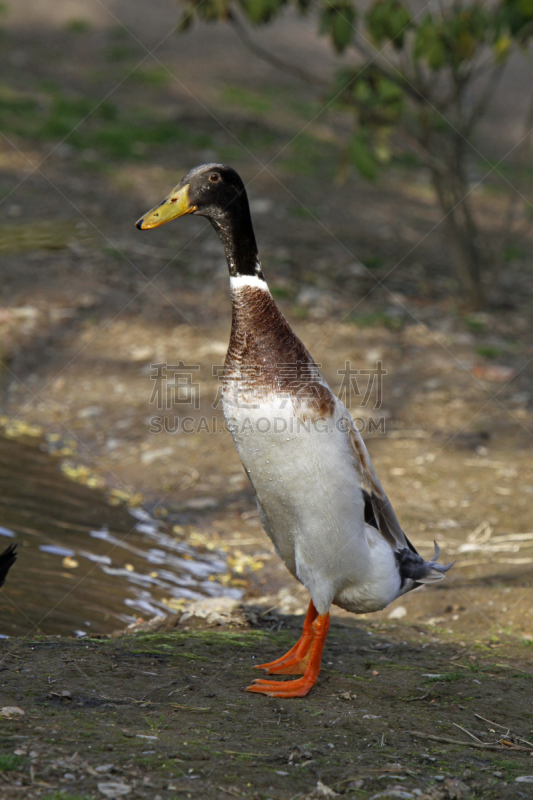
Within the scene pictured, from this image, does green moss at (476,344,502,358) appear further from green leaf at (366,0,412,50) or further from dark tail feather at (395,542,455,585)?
dark tail feather at (395,542,455,585)

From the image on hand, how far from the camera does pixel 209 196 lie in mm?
3242

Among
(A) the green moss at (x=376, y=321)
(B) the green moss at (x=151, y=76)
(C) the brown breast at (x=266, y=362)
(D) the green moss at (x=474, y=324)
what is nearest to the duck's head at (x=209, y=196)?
(C) the brown breast at (x=266, y=362)

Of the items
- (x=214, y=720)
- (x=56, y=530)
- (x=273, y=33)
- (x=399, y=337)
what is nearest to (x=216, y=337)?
(x=399, y=337)

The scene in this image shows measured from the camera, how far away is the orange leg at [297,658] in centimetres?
328

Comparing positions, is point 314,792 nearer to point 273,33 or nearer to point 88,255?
point 88,255

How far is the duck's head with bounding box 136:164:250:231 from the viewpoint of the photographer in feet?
10.6

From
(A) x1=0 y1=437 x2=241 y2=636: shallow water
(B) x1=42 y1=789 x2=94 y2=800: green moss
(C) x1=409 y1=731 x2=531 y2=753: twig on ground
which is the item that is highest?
(B) x1=42 y1=789 x2=94 y2=800: green moss

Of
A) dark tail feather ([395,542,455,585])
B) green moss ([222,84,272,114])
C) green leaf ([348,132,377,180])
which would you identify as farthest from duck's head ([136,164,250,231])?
green moss ([222,84,272,114])

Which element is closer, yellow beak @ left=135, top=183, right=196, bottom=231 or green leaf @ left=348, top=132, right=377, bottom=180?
yellow beak @ left=135, top=183, right=196, bottom=231

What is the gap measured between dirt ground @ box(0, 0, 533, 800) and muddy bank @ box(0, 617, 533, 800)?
11mm

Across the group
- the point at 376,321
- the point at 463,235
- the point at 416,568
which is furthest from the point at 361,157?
the point at 416,568

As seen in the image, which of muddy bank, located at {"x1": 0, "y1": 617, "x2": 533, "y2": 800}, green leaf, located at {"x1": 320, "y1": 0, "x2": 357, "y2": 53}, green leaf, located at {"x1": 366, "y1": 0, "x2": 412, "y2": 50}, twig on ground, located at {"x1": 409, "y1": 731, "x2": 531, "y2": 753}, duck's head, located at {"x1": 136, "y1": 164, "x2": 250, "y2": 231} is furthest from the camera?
green leaf, located at {"x1": 320, "y1": 0, "x2": 357, "y2": 53}

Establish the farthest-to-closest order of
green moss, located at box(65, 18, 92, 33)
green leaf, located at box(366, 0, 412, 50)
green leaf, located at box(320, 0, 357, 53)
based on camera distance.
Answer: green moss, located at box(65, 18, 92, 33) → green leaf, located at box(320, 0, 357, 53) → green leaf, located at box(366, 0, 412, 50)

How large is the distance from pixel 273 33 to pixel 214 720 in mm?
16539
